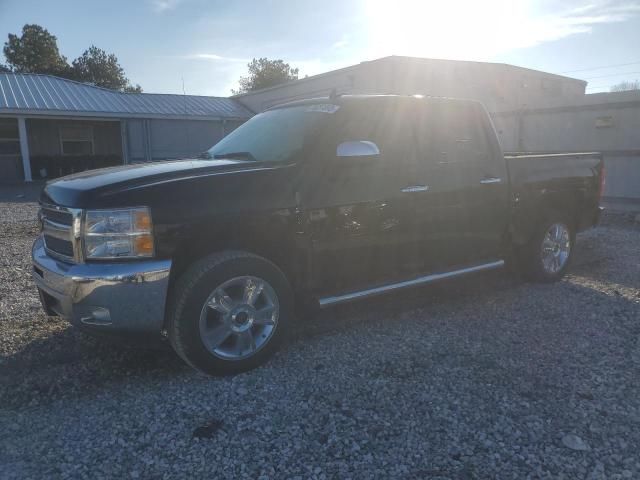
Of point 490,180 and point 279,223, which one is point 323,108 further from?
point 490,180

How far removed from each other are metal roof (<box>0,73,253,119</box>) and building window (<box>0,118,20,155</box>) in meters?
1.16

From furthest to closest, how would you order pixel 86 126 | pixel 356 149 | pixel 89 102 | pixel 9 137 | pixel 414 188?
pixel 86 126 → pixel 89 102 → pixel 9 137 → pixel 414 188 → pixel 356 149

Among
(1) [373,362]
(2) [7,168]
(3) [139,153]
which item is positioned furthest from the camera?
(3) [139,153]

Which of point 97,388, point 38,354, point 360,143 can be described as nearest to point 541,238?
point 360,143

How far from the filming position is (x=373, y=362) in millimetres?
3674

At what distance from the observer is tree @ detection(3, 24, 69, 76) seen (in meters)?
56.7

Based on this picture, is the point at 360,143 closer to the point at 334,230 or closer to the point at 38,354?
the point at 334,230

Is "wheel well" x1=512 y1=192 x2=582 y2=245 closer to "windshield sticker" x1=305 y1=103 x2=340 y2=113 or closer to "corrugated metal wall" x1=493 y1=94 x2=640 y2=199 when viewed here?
"windshield sticker" x1=305 y1=103 x2=340 y2=113

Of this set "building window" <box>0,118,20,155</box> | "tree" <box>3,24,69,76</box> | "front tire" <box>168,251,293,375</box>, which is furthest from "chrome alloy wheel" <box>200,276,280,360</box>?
"tree" <box>3,24,69,76</box>

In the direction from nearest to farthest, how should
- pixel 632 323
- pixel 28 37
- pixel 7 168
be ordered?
pixel 632 323, pixel 7 168, pixel 28 37

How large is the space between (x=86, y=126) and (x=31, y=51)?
1698 inches

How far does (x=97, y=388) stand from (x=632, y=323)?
4.38 meters

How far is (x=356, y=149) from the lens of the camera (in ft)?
12.4

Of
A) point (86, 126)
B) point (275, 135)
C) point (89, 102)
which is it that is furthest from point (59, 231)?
point (86, 126)
